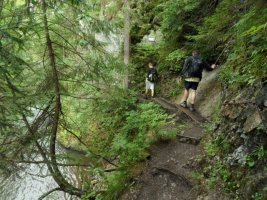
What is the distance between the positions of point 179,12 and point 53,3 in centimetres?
691

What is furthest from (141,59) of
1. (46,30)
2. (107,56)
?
(46,30)

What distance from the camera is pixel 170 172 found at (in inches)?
300

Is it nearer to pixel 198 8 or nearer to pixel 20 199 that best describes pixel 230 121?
pixel 198 8

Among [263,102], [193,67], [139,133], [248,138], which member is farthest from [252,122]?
[193,67]

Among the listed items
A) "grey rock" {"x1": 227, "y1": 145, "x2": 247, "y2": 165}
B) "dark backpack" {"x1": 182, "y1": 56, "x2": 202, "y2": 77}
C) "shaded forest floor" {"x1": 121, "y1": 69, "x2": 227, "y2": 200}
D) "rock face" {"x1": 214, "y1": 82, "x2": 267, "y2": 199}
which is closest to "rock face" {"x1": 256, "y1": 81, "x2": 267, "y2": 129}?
"rock face" {"x1": 214, "y1": 82, "x2": 267, "y2": 199}

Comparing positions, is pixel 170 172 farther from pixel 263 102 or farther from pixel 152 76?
Result: pixel 152 76

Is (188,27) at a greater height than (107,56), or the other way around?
(188,27)

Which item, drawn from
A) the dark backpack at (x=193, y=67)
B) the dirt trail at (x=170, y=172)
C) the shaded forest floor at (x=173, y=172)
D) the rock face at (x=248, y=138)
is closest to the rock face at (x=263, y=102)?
the rock face at (x=248, y=138)

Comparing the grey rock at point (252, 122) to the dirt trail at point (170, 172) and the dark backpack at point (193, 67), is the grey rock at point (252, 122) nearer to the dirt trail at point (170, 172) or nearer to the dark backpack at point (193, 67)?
the dirt trail at point (170, 172)

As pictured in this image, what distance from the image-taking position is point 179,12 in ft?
40.3

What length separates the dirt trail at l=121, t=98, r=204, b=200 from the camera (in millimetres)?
7180

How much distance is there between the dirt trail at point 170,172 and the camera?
718 cm

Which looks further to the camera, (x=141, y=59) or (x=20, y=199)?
(x=141, y=59)

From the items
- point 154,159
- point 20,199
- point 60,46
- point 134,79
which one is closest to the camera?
point 60,46
